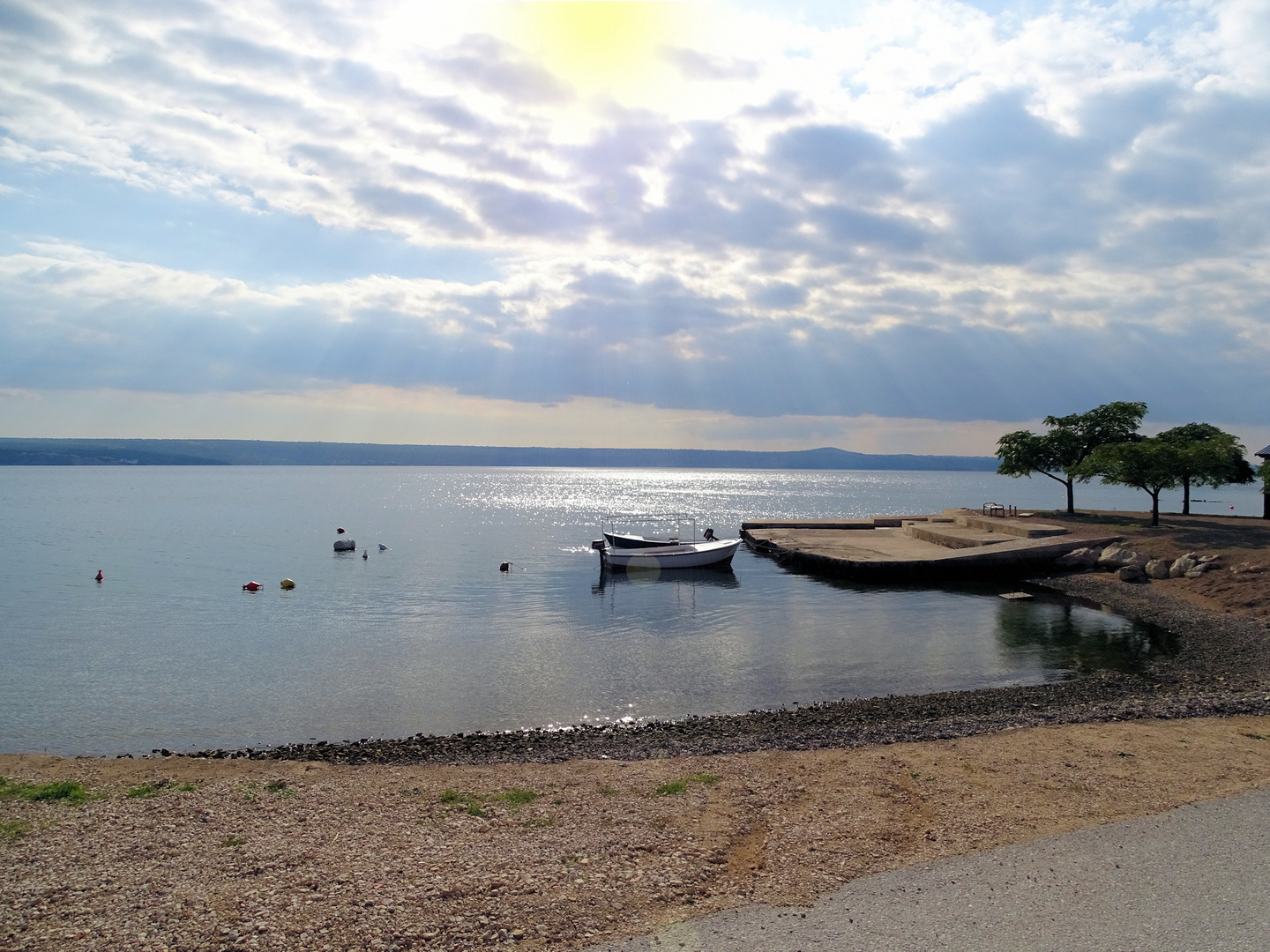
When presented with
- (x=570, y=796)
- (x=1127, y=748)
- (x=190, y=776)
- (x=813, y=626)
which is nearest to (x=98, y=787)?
(x=190, y=776)

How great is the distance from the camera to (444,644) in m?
27.0

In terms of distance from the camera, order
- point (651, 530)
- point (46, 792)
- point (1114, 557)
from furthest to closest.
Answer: point (651, 530)
point (1114, 557)
point (46, 792)

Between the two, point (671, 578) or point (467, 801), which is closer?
point (467, 801)

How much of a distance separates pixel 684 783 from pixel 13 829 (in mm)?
8395

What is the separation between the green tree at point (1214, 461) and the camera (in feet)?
152

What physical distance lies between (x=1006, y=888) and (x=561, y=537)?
67.0 metres

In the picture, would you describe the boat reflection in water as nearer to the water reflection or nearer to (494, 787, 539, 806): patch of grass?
the water reflection

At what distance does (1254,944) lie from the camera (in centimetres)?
608

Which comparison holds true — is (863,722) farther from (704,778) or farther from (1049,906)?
Answer: (1049,906)

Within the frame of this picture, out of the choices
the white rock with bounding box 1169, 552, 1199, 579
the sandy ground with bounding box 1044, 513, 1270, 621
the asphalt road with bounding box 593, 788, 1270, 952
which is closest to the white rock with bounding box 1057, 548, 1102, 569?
the sandy ground with bounding box 1044, 513, 1270, 621

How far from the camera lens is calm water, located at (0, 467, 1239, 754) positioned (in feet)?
61.8

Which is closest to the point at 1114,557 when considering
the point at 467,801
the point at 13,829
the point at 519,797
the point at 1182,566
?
the point at 1182,566

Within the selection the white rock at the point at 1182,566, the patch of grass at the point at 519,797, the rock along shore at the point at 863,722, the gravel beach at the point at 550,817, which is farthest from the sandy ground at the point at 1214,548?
the patch of grass at the point at 519,797

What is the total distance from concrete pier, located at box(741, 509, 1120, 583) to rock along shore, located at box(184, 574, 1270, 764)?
20.9m
